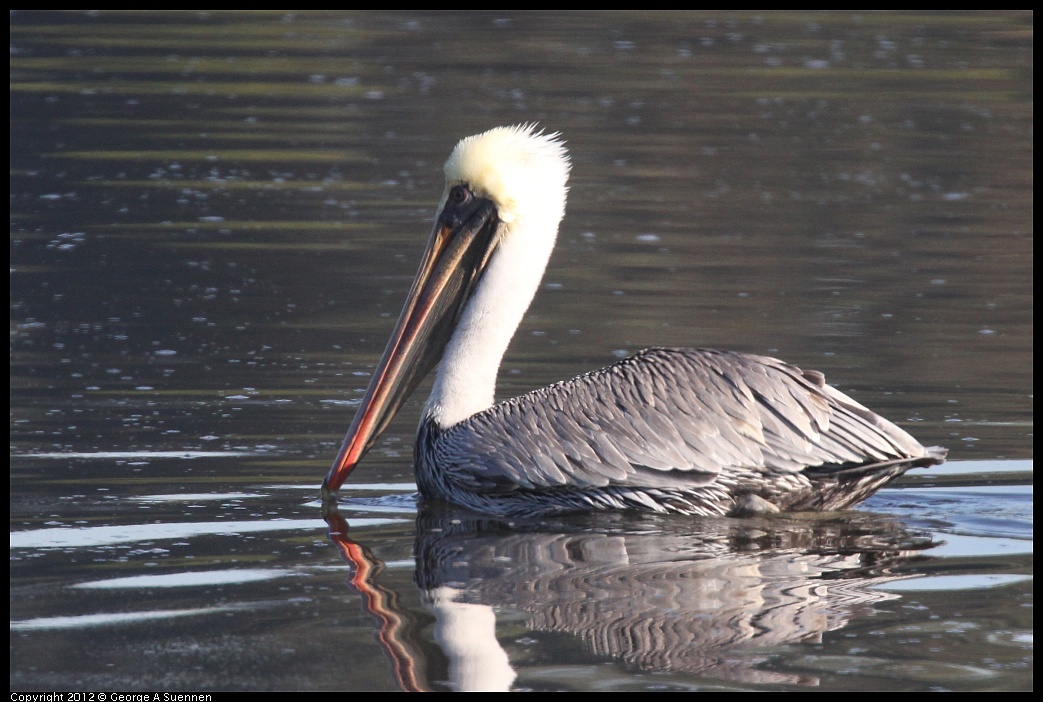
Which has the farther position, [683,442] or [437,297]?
[437,297]

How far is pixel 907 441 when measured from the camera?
5.04 m

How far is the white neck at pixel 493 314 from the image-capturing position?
564 cm

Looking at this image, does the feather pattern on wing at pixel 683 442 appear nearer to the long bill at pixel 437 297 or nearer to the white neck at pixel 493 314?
the white neck at pixel 493 314

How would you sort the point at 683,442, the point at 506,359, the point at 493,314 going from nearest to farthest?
the point at 683,442
the point at 493,314
the point at 506,359

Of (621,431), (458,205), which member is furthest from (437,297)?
(621,431)

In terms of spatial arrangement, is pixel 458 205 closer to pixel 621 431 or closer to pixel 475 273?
pixel 475 273

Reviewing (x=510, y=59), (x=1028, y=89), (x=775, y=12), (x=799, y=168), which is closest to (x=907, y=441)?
(x=799, y=168)

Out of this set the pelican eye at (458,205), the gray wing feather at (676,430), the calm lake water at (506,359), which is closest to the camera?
the calm lake water at (506,359)

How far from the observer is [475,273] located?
5832mm

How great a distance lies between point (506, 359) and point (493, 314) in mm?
1454

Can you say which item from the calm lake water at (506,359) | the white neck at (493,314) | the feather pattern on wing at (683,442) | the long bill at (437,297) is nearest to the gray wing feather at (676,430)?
the feather pattern on wing at (683,442)

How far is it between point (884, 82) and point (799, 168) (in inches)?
159

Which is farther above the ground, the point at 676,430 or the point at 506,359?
the point at 676,430

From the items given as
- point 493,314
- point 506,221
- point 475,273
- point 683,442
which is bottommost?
point 683,442
